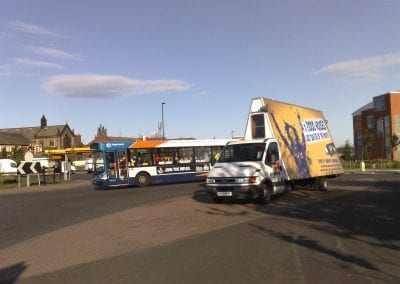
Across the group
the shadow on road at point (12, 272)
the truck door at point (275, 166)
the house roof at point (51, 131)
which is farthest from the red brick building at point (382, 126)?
the house roof at point (51, 131)

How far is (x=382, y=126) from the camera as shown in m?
80.9

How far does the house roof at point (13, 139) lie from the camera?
136250mm

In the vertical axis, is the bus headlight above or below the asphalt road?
above

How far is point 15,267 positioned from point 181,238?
3.38 m

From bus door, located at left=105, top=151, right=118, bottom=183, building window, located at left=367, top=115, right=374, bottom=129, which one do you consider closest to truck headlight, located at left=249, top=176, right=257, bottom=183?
bus door, located at left=105, top=151, right=118, bottom=183

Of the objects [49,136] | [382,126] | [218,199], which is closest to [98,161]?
[218,199]

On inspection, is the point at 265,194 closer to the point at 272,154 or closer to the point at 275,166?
the point at 275,166

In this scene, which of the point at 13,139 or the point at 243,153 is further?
the point at 13,139

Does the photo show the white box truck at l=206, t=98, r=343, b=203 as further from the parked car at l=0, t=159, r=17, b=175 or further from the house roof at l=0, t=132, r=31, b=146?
the house roof at l=0, t=132, r=31, b=146

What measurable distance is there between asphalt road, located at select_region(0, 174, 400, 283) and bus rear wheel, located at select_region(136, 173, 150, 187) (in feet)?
41.1

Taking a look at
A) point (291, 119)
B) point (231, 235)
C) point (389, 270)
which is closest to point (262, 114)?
point (291, 119)

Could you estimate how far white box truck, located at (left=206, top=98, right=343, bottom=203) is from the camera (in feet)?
50.8

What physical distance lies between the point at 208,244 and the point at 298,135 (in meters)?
11.0

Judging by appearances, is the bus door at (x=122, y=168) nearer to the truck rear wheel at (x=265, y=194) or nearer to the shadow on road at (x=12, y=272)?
the truck rear wheel at (x=265, y=194)
